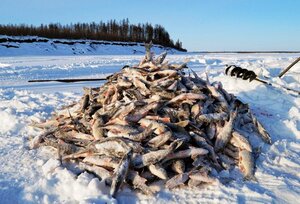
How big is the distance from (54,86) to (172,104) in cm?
677

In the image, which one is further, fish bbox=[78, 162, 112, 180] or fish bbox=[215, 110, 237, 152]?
fish bbox=[215, 110, 237, 152]

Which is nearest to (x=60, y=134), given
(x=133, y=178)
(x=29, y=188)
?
(x=29, y=188)

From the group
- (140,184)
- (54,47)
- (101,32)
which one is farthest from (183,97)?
(101,32)

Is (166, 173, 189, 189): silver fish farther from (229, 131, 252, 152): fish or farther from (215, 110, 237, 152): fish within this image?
(229, 131, 252, 152): fish

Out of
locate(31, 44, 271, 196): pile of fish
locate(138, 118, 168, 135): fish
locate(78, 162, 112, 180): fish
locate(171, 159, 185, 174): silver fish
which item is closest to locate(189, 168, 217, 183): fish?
locate(31, 44, 271, 196): pile of fish

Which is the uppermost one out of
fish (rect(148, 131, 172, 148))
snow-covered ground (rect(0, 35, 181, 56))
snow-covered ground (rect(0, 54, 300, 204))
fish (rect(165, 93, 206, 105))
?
fish (rect(165, 93, 206, 105))

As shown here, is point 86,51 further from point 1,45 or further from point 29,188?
point 29,188

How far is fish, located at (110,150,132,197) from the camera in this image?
3656 mm

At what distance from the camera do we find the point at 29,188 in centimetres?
383

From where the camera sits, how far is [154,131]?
4.37m

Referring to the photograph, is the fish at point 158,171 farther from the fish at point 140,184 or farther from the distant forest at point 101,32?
the distant forest at point 101,32

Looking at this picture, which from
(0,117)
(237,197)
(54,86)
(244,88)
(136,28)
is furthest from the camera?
(136,28)

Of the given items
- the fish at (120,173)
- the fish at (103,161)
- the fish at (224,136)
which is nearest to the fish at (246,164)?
the fish at (224,136)

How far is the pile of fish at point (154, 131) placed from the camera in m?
3.95
